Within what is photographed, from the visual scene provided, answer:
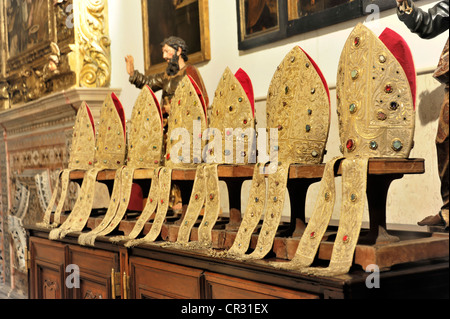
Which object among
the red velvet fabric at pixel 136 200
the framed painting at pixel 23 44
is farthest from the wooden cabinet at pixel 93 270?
the framed painting at pixel 23 44

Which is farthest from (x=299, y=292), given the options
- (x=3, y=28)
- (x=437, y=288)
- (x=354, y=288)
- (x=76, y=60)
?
(x=3, y=28)

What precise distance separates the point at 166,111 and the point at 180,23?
122cm

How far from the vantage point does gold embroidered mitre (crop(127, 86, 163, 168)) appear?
3.89 meters

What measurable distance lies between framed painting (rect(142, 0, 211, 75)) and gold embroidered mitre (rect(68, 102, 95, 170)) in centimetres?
108

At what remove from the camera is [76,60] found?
22.2 feet

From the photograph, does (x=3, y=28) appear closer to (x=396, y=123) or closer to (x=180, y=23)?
(x=180, y=23)

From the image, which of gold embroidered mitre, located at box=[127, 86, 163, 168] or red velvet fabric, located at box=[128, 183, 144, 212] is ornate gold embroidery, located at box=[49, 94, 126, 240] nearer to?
gold embroidered mitre, located at box=[127, 86, 163, 168]

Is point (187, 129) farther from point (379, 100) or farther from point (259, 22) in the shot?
point (379, 100)

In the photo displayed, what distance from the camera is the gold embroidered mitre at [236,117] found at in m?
3.17

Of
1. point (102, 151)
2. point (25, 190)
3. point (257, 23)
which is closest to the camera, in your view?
point (102, 151)

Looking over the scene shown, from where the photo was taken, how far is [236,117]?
3227 mm

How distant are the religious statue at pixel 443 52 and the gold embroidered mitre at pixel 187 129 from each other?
1334 millimetres

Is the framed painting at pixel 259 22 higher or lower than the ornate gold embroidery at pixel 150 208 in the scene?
higher

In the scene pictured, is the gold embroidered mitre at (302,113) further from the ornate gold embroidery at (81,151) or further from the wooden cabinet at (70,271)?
the ornate gold embroidery at (81,151)
